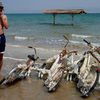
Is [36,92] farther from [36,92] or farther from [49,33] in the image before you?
[49,33]

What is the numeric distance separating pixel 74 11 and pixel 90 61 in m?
38.3

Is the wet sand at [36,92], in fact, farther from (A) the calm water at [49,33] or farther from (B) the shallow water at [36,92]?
(A) the calm water at [49,33]

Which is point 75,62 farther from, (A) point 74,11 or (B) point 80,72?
(A) point 74,11

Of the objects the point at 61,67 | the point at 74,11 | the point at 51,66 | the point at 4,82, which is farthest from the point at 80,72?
the point at 74,11

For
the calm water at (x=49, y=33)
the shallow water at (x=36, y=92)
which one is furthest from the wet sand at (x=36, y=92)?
the calm water at (x=49, y=33)

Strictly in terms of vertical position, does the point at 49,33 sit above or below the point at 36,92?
below

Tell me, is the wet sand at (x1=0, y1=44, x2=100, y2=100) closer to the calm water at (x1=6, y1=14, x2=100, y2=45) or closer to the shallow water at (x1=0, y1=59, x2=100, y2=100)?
the shallow water at (x1=0, y1=59, x2=100, y2=100)

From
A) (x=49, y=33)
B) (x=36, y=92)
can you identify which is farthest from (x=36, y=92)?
(x=49, y=33)

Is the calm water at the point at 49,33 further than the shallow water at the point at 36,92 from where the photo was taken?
Yes

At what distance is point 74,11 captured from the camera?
4750 centimetres

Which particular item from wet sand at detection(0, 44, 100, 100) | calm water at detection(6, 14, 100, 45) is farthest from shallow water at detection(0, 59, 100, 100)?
calm water at detection(6, 14, 100, 45)

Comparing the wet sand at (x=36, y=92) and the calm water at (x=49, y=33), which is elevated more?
the wet sand at (x=36, y=92)

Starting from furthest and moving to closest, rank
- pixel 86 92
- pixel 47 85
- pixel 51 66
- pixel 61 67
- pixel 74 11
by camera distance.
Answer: pixel 74 11 < pixel 51 66 < pixel 61 67 < pixel 47 85 < pixel 86 92

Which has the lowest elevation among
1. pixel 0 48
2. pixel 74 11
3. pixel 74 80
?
pixel 74 11
